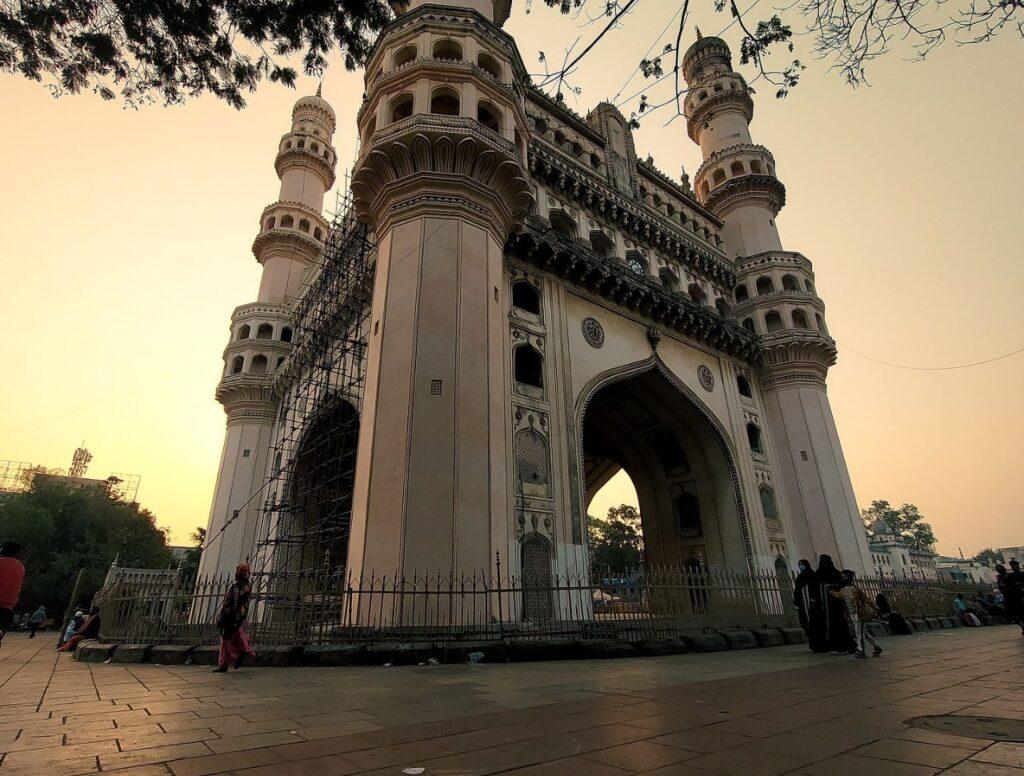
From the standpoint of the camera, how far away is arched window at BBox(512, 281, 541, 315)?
16422 mm

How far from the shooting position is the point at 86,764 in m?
2.81

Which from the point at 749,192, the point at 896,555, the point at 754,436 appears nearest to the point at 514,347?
the point at 754,436

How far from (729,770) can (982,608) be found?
23.3m

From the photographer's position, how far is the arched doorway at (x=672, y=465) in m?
19.5

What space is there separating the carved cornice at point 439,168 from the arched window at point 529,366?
126 inches

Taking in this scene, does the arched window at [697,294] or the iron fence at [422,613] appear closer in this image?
the iron fence at [422,613]

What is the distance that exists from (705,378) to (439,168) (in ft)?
41.5

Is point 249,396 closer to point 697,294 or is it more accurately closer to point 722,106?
point 697,294

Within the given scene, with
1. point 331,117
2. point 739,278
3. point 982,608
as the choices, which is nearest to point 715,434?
point 739,278

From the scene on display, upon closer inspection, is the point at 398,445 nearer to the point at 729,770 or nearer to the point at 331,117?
the point at 729,770

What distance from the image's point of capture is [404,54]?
52.6ft

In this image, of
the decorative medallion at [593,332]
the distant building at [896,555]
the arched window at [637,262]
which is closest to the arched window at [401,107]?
the decorative medallion at [593,332]

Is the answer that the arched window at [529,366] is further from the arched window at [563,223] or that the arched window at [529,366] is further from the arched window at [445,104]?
the arched window at [445,104]

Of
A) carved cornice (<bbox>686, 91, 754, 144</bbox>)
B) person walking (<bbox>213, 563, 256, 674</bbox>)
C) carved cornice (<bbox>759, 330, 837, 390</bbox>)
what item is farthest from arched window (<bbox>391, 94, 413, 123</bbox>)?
carved cornice (<bbox>686, 91, 754, 144</bbox>)
